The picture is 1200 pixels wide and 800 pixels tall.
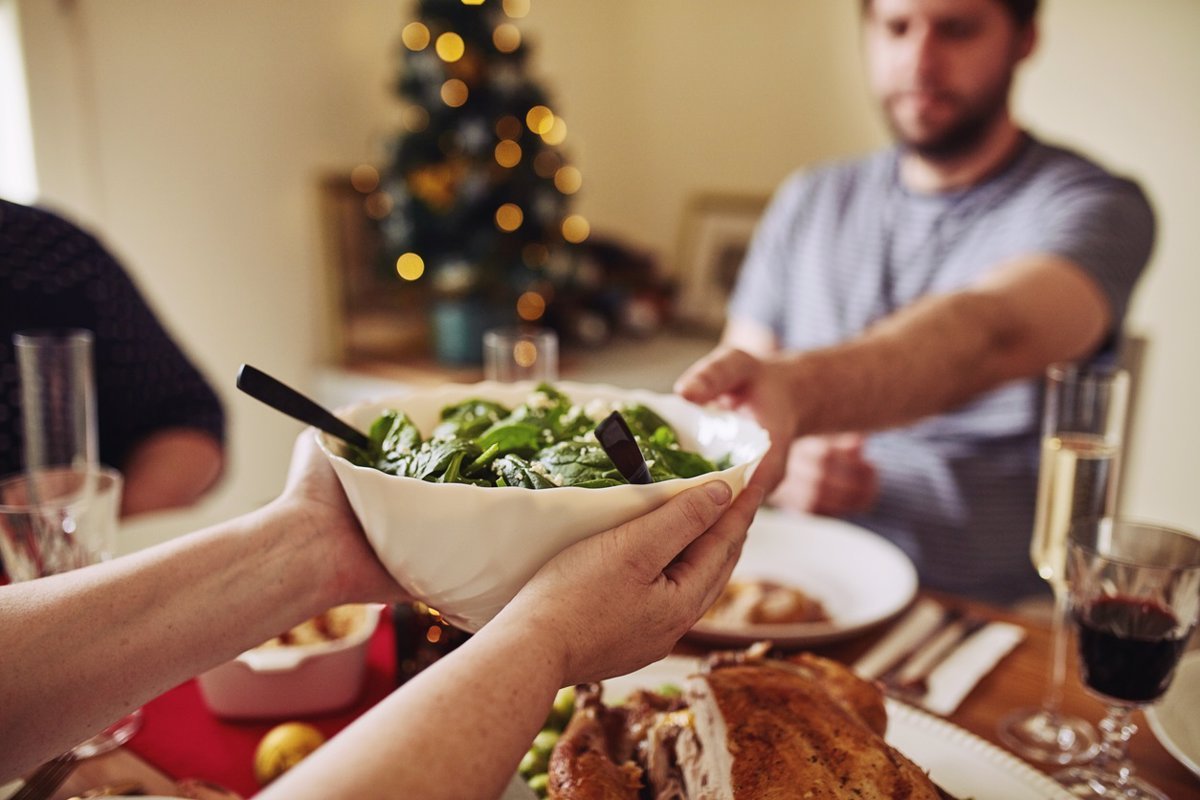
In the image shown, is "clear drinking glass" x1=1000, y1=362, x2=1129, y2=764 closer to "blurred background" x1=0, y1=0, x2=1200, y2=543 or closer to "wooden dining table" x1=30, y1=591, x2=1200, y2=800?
"wooden dining table" x1=30, y1=591, x2=1200, y2=800

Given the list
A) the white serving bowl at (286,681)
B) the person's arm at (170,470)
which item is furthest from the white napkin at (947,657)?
the person's arm at (170,470)

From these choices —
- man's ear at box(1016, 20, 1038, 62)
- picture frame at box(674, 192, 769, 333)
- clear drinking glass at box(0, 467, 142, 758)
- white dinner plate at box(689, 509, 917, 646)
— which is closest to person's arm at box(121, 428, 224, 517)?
clear drinking glass at box(0, 467, 142, 758)

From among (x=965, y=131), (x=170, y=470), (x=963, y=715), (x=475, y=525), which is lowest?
(x=963, y=715)

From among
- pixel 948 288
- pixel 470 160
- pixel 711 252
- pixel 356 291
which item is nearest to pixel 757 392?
pixel 948 288

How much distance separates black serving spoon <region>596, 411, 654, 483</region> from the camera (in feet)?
2.09

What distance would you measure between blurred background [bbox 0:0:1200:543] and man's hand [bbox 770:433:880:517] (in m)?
1.09

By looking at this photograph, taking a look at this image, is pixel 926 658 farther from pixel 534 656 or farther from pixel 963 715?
pixel 534 656

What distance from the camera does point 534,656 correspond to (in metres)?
0.54

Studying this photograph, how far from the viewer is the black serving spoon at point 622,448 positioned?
2.09ft

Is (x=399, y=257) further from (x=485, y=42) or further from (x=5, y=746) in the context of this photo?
(x=5, y=746)

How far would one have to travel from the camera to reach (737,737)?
0.71 m

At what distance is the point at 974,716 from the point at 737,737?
0.43 meters

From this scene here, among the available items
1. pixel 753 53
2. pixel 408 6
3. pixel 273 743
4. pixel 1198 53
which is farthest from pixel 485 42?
pixel 273 743

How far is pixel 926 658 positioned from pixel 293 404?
81 centimetres
